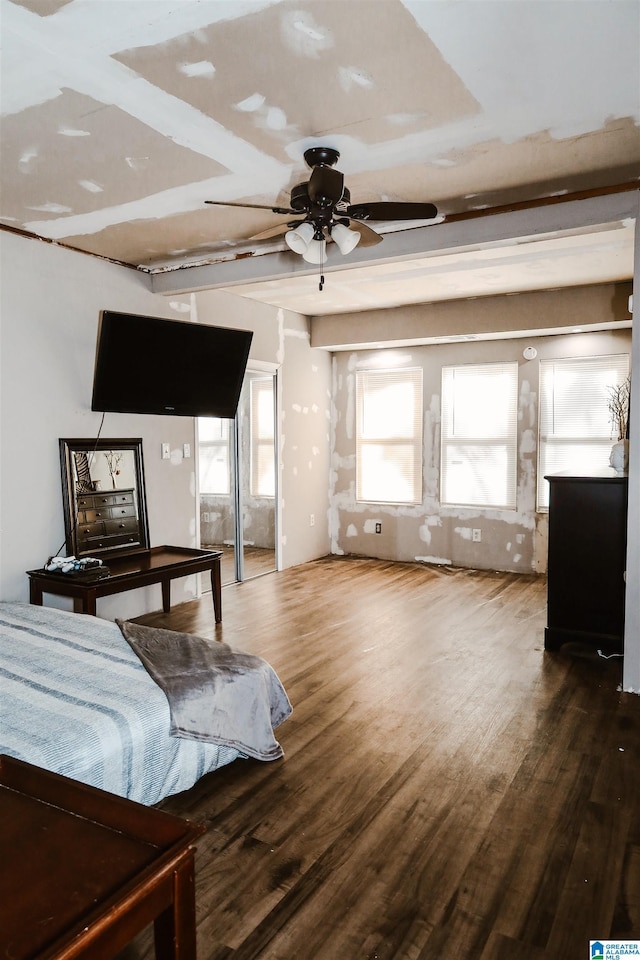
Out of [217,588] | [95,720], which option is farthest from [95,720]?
[217,588]

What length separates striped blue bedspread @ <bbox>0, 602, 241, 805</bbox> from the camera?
2.02 metres

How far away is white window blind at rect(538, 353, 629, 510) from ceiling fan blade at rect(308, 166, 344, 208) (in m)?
3.81

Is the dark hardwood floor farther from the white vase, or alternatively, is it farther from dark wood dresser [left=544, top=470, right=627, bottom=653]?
the white vase

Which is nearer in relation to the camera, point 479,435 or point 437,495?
point 479,435

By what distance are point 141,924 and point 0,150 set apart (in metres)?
3.07

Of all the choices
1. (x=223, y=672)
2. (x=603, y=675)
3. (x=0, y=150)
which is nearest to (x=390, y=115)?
(x=0, y=150)

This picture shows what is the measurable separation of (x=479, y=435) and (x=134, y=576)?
3865 mm

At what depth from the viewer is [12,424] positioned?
3.95m

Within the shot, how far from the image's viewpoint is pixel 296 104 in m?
2.46

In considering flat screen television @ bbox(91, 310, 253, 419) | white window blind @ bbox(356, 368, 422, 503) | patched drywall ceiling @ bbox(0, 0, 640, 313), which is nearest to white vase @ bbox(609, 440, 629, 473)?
patched drywall ceiling @ bbox(0, 0, 640, 313)

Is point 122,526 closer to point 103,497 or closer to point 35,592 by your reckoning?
point 103,497

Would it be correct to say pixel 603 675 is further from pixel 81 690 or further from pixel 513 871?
pixel 81 690
